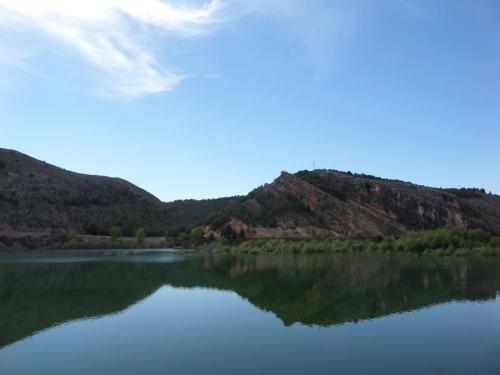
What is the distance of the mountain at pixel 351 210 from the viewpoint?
4220 inches

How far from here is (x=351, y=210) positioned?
10925cm

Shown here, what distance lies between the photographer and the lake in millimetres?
13883

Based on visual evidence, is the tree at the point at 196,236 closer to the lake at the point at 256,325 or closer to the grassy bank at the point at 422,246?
the grassy bank at the point at 422,246

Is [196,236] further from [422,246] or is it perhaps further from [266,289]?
[266,289]

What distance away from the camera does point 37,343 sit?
1664 cm

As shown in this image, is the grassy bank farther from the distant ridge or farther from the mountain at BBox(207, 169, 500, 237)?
the mountain at BBox(207, 169, 500, 237)

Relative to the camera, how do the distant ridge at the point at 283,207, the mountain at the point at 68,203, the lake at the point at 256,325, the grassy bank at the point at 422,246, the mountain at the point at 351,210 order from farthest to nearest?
the mountain at the point at 351,210 < the distant ridge at the point at 283,207 < the mountain at the point at 68,203 < the grassy bank at the point at 422,246 < the lake at the point at 256,325

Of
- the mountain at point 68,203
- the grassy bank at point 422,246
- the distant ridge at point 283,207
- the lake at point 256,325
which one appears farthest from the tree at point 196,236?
the lake at point 256,325

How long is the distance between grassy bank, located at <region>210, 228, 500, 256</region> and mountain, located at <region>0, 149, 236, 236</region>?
133ft

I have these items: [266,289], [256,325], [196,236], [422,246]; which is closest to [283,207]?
[196,236]

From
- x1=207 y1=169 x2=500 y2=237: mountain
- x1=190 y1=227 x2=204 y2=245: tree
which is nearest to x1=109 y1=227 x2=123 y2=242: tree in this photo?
x1=190 y1=227 x2=204 y2=245: tree

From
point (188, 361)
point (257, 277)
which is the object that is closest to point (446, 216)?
point (257, 277)

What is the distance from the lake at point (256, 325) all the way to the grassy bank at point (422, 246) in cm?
2964

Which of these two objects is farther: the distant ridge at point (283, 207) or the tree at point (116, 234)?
the tree at point (116, 234)
